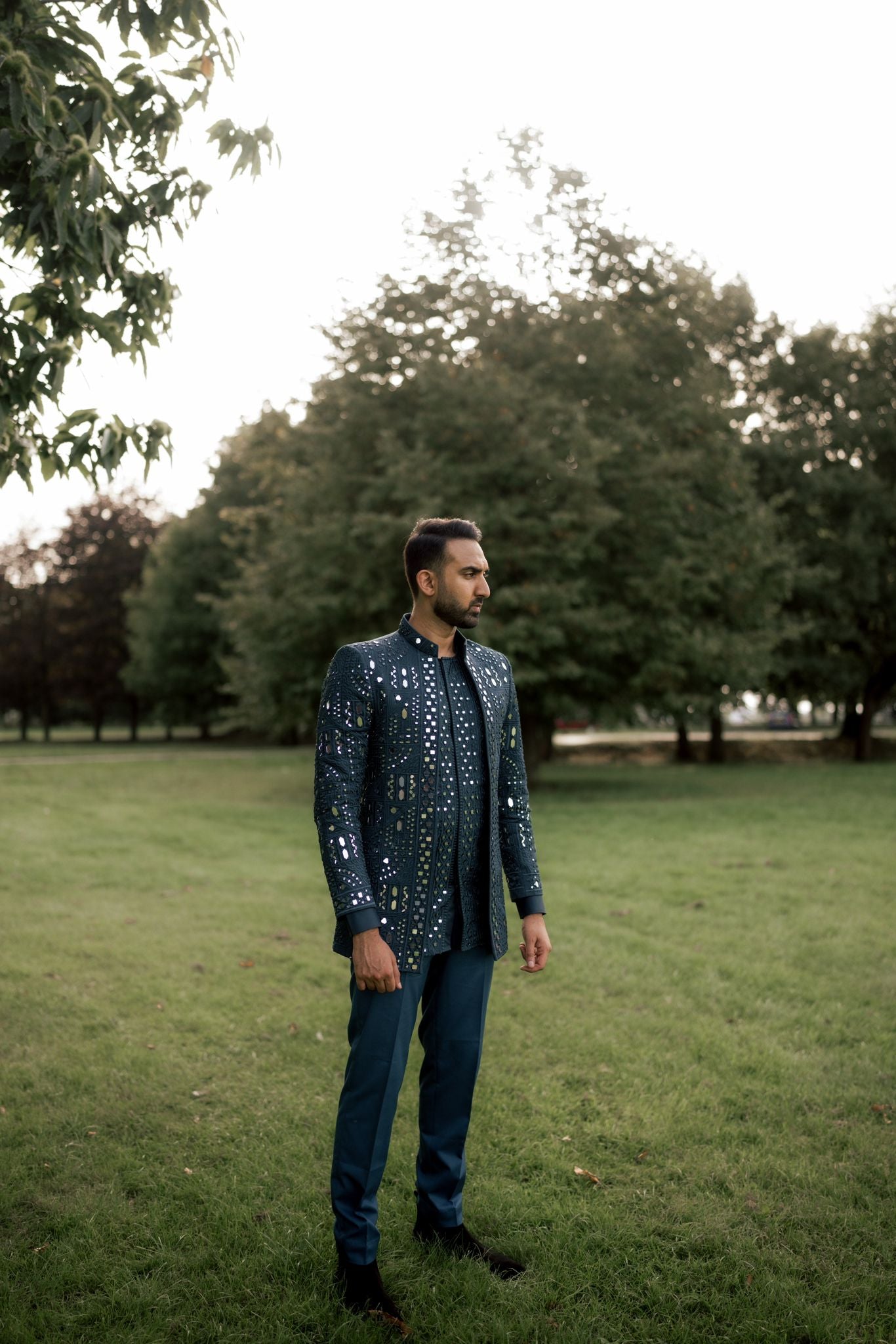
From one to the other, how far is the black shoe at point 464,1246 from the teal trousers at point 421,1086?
4 cm

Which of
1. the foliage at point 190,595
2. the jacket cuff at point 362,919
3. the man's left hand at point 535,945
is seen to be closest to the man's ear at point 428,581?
the jacket cuff at point 362,919

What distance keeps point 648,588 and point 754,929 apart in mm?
10557

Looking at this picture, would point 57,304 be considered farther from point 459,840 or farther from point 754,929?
point 754,929

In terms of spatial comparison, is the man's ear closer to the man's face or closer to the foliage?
the man's face

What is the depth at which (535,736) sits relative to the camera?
21484 mm

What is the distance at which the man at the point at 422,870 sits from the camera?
3.19 metres

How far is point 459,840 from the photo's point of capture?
11.1 ft

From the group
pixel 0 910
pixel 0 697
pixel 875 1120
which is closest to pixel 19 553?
pixel 0 697

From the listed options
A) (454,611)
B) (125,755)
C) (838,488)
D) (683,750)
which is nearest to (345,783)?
(454,611)

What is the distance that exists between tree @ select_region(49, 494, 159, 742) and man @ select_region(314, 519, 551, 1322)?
44.3 metres

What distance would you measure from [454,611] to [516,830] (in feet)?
2.73

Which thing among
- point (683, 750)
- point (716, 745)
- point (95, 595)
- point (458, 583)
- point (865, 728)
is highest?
point (95, 595)

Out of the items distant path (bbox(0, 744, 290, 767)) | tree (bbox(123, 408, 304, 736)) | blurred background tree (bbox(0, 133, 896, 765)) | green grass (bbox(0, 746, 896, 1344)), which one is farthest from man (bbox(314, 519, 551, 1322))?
tree (bbox(123, 408, 304, 736))

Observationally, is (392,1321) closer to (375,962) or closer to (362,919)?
(375,962)
